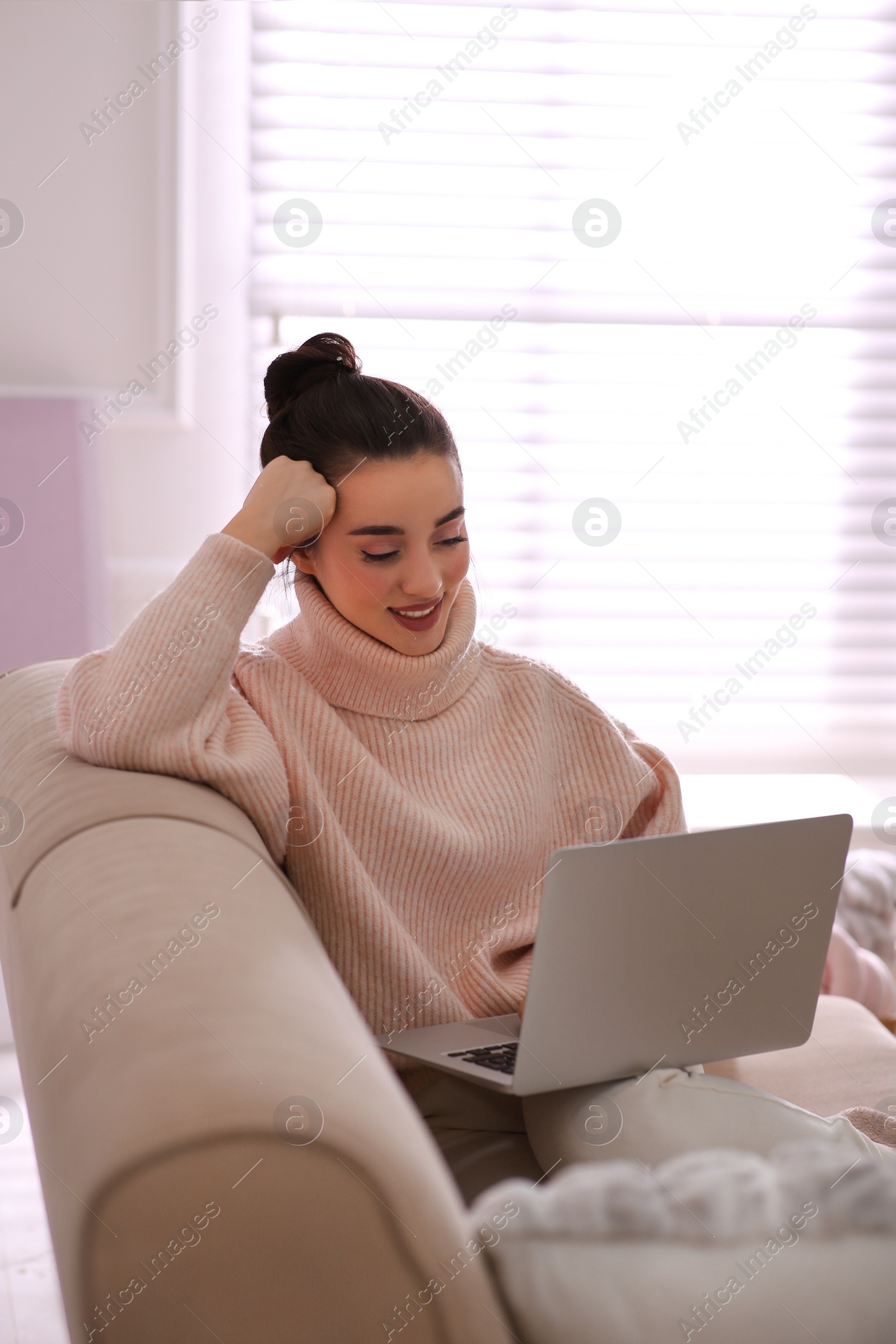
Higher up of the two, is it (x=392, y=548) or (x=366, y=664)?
(x=392, y=548)

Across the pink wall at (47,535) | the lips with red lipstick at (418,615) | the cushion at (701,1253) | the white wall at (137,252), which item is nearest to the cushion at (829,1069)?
the cushion at (701,1253)

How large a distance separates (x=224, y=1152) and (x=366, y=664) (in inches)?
30.7

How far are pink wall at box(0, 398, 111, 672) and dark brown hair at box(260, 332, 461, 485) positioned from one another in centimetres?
90

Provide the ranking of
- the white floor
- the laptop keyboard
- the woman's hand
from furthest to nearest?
1. the white floor
2. the woman's hand
3. the laptop keyboard

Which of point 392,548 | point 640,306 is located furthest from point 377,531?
point 640,306

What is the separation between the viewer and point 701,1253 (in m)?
0.80

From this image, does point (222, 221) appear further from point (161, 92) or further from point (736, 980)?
point (736, 980)

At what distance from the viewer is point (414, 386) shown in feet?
Result: 8.43

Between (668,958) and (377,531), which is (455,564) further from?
(668,958)

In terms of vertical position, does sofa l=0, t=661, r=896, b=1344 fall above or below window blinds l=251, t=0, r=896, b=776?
below

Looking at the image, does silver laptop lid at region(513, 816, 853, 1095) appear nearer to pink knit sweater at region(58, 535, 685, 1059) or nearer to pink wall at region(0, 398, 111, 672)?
pink knit sweater at region(58, 535, 685, 1059)

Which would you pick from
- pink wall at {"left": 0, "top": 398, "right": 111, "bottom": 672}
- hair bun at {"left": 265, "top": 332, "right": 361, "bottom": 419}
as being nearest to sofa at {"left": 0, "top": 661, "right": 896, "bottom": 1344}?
hair bun at {"left": 265, "top": 332, "right": 361, "bottom": 419}

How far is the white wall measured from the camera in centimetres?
224

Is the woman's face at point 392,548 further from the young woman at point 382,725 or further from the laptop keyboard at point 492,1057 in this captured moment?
the laptop keyboard at point 492,1057
